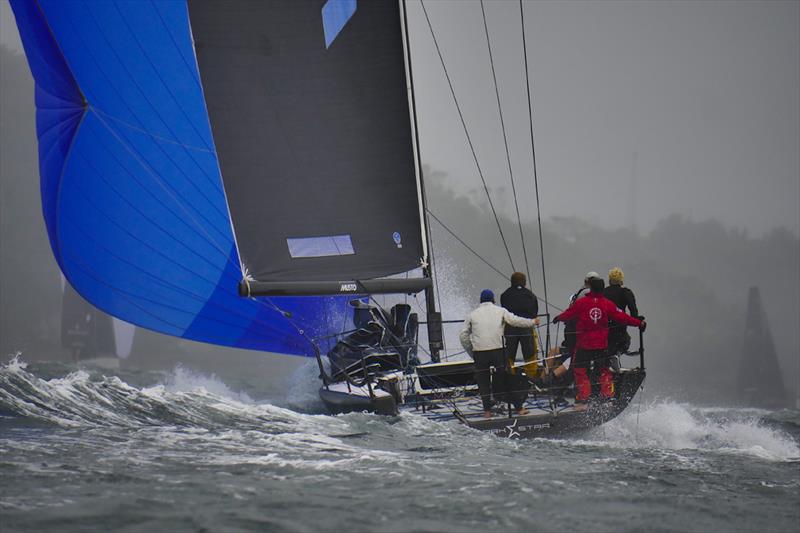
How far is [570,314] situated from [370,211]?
11.2ft

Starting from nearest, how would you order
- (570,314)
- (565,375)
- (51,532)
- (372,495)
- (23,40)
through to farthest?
(51,532)
(372,495)
(570,314)
(565,375)
(23,40)

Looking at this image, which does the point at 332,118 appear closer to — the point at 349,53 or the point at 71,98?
the point at 349,53

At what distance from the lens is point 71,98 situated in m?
14.0

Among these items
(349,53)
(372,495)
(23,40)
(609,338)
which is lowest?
(372,495)

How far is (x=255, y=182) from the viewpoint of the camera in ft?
39.8

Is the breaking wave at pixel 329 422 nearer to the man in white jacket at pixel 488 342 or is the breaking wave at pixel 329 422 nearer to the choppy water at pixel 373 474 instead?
the choppy water at pixel 373 474

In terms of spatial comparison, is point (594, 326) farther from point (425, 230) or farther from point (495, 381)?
point (425, 230)

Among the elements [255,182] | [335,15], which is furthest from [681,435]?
[335,15]

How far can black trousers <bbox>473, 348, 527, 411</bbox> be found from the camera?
9711 millimetres

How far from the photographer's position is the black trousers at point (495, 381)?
971 centimetres

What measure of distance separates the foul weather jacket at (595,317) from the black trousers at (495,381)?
2.78ft

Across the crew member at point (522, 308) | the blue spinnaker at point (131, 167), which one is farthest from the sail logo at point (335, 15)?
the crew member at point (522, 308)

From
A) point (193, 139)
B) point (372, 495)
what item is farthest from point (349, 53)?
point (372, 495)

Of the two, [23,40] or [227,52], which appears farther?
[23,40]
